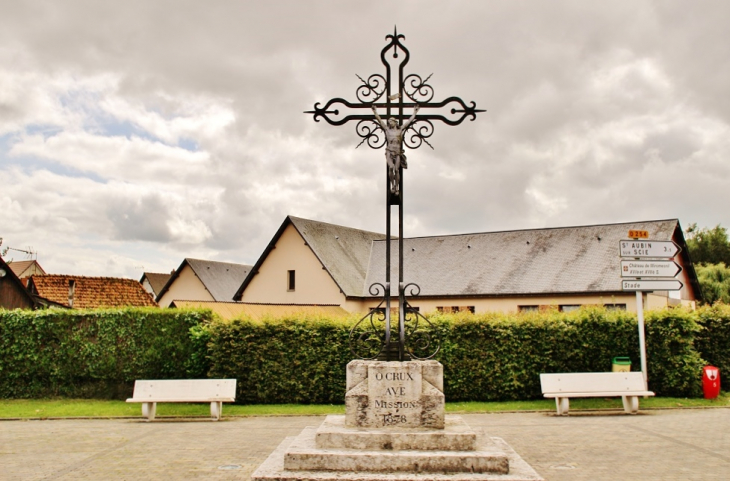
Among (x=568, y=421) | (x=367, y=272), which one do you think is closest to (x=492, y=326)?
(x=568, y=421)

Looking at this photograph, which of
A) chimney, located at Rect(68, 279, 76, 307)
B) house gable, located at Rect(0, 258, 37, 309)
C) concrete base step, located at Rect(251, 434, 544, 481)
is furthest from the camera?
chimney, located at Rect(68, 279, 76, 307)

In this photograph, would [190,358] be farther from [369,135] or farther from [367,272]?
[367,272]

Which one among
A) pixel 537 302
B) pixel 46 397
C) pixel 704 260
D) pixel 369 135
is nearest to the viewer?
pixel 369 135

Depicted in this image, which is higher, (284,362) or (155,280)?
(155,280)

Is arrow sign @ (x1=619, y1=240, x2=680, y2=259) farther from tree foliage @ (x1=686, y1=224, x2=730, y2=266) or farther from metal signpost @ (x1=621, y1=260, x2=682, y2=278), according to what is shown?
tree foliage @ (x1=686, y1=224, x2=730, y2=266)

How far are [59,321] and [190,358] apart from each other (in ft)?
13.1

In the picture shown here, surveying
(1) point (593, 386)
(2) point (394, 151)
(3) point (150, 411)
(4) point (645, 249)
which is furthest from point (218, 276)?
(2) point (394, 151)

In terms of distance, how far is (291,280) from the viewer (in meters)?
34.1

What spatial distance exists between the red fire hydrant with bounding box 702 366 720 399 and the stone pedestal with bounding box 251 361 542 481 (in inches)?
428

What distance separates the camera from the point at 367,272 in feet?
115

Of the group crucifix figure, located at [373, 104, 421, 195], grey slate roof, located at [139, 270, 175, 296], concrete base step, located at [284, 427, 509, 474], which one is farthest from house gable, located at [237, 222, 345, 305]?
→ grey slate roof, located at [139, 270, 175, 296]

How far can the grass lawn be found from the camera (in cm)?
1473

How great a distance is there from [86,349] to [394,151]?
524 inches

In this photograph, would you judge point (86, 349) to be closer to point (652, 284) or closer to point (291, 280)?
point (652, 284)
